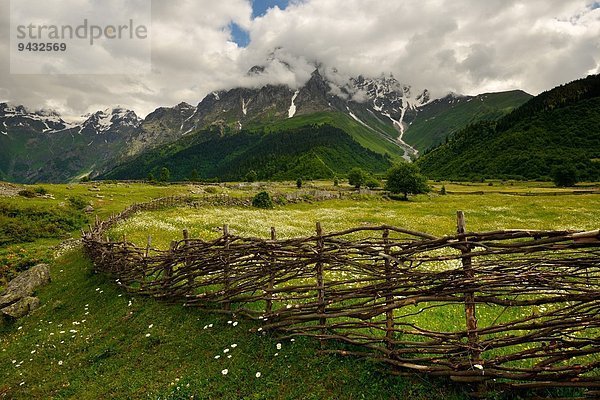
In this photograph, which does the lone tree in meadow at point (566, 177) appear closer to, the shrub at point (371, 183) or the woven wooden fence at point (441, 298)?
the shrub at point (371, 183)

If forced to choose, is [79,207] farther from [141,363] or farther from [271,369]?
[271,369]

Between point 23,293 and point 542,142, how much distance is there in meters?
194

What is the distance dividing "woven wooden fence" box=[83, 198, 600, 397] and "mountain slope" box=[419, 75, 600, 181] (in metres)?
150

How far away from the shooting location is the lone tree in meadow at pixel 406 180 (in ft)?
251

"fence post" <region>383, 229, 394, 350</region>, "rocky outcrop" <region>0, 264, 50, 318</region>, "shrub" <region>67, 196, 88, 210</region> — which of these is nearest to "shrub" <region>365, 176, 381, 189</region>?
"shrub" <region>67, 196, 88, 210</region>

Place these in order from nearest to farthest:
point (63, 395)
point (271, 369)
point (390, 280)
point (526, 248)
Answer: point (526, 248) → point (390, 280) → point (271, 369) → point (63, 395)

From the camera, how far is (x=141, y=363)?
29.9ft

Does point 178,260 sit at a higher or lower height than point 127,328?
higher

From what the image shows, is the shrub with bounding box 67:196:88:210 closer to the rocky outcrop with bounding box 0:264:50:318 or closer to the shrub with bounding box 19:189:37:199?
the shrub with bounding box 19:189:37:199

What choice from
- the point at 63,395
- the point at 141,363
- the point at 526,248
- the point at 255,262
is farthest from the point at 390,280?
the point at 63,395

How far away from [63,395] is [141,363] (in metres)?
2.00

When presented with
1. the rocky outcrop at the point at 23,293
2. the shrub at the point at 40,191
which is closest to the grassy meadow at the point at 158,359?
the rocky outcrop at the point at 23,293

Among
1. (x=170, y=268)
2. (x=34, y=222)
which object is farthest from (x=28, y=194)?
(x=170, y=268)

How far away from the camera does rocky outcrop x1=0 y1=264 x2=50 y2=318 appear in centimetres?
1523
